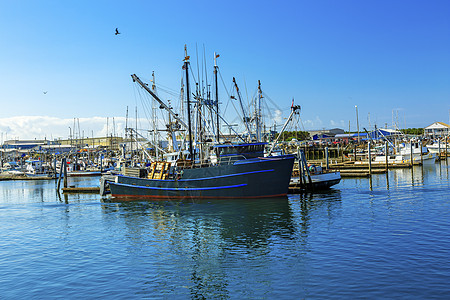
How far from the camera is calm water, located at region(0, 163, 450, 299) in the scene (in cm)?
1252

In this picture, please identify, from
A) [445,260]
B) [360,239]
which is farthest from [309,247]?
[445,260]

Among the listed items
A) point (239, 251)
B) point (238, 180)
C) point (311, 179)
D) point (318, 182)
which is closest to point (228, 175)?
point (238, 180)

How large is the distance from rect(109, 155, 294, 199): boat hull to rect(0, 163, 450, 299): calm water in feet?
4.35

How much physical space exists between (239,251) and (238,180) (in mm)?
13964

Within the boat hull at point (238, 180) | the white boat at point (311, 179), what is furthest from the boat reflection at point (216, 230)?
the white boat at point (311, 179)

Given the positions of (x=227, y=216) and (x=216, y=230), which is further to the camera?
(x=227, y=216)

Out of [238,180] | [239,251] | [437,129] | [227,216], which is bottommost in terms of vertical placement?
[239,251]

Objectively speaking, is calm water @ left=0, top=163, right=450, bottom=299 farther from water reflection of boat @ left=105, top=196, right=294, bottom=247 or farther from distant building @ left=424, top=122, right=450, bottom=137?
distant building @ left=424, top=122, right=450, bottom=137

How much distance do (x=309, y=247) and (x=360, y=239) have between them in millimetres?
2625

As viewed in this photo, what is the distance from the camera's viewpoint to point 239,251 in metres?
16.9

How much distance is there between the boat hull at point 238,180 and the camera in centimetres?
2997

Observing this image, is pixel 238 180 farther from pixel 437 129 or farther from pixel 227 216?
pixel 437 129

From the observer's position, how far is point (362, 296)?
11.3m

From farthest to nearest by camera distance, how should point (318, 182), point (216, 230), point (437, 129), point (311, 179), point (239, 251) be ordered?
point (437, 129)
point (318, 182)
point (311, 179)
point (216, 230)
point (239, 251)
